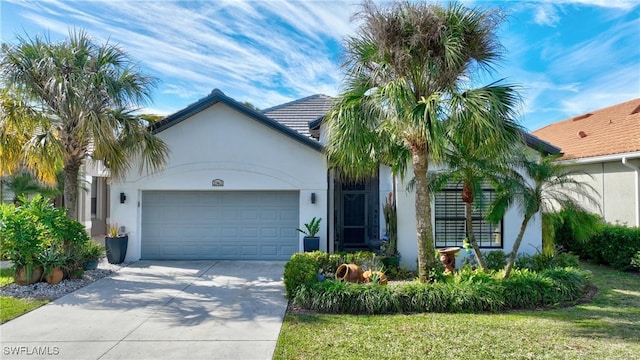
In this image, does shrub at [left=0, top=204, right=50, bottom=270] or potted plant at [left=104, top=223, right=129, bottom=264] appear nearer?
shrub at [left=0, top=204, right=50, bottom=270]

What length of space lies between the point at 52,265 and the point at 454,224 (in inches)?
450

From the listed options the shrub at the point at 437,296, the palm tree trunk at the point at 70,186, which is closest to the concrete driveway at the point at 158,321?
the shrub at the point at 437,296

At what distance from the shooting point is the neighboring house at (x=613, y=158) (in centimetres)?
1280

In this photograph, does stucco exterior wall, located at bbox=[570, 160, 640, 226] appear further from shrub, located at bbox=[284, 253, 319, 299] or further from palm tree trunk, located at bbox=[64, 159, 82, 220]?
palm tree trunk, located at bbox=[64, 159, 82, 220]

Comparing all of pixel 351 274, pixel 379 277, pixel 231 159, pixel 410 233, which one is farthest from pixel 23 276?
pixel 410 233

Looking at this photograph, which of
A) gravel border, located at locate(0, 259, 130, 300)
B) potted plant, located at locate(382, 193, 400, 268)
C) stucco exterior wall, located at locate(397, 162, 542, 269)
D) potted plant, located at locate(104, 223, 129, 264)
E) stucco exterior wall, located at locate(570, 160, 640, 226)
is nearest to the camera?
gravel border, located at locate(0, 259, 130, 300)

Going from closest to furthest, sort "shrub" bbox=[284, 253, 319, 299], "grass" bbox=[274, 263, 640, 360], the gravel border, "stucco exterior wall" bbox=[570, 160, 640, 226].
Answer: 1. "grass" bbox=[274, 263, 640, 360]
2. "shrub" bbox=[284, 253, 319, 299]
3. the gravel border
4. "stucco exterior wall" bbox=[570, 160, 640, 226]

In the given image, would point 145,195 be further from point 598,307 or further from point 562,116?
point 562,116

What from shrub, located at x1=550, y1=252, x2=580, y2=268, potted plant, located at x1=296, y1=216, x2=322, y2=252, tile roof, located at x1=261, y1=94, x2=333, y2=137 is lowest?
shrub, located at x1=550, y1=252, x2=580, y2=268

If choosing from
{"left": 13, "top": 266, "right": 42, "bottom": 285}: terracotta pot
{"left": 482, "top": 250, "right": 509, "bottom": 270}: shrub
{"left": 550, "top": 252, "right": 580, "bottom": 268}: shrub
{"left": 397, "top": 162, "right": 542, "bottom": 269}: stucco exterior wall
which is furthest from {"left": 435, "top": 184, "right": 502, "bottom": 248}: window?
{"left": 13, "top": 266, "right": 42, "bottom": 285}: terracotta pot

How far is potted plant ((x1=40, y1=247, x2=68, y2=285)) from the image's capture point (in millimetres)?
8906

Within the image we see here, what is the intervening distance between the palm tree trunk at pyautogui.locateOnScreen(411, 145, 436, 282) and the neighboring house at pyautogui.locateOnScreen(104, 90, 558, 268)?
3352mm

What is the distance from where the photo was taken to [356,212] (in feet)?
48.7

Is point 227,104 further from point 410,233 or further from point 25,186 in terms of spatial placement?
point 25,186
